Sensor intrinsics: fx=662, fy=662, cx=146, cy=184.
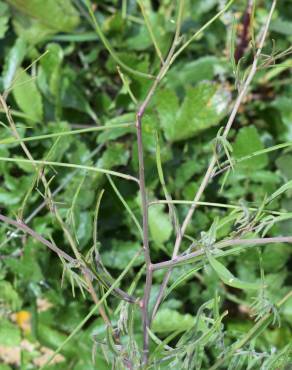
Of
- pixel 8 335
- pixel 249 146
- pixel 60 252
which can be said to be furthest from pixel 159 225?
pixel 60 252

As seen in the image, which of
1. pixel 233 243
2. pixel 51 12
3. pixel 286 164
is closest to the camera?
pixel 233 243

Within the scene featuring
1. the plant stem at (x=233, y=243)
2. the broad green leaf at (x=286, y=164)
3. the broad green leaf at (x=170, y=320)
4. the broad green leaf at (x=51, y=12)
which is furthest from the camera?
the broad green leaf at (x=51, y=12)

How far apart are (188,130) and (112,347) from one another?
577 millimetres

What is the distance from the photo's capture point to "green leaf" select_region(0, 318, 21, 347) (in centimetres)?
114

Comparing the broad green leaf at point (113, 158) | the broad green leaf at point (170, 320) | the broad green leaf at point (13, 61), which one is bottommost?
the broad green leaf at point (170, 320)

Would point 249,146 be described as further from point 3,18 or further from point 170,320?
point 3,18

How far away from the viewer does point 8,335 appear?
1.15 metres

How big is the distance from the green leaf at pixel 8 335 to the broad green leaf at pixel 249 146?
497 millimetres

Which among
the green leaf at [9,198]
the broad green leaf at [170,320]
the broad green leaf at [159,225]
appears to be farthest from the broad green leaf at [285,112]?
the green leaf at [9,198]

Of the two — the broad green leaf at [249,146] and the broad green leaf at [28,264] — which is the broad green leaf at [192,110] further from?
the broad green leaf at [28,264]

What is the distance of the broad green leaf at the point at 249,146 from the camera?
118 centimetres

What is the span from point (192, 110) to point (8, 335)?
514 millimetres

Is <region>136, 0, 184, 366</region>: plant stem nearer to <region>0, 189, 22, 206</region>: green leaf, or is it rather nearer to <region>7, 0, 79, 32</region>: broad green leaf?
<region>0, 189, 22, 206</region>: green leaf

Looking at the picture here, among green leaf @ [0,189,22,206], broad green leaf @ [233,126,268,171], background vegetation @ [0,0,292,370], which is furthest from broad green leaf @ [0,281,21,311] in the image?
broad green leaf @ [233,126,268,171]
